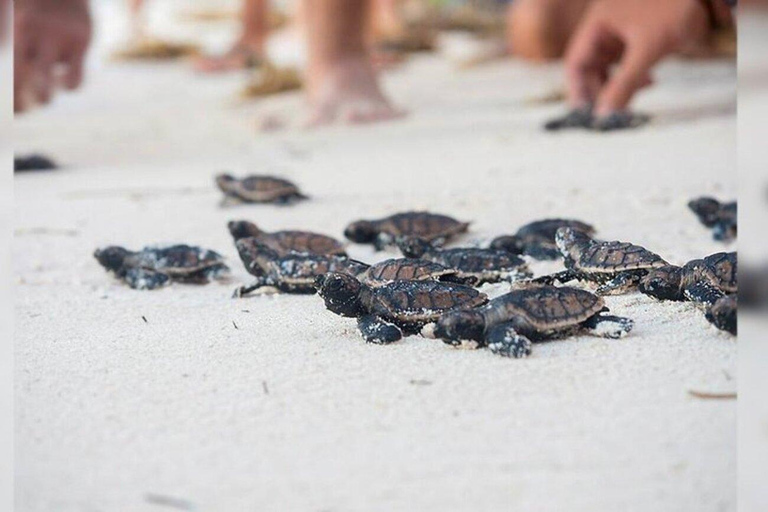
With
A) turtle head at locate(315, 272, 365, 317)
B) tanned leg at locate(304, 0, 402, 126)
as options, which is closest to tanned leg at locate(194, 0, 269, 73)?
tanned leg at locate(304, 0, 402, 126)

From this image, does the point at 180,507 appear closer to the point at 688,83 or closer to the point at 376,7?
the point at 688,83

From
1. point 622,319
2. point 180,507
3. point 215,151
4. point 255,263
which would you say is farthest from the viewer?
point 215,151

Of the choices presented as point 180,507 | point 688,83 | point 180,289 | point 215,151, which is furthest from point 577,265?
point 688,83

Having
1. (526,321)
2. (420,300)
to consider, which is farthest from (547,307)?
(420,300)

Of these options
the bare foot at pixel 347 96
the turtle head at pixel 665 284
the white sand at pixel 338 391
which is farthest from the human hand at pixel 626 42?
the turtle head at pixel 665 284

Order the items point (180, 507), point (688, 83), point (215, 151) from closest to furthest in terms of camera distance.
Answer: point (180, 507) < point (215, 151) < point (688, 83)

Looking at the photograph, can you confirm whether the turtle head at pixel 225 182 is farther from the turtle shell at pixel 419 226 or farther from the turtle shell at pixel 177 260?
the turtle shell at pixel 177 260
